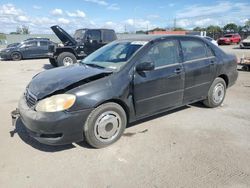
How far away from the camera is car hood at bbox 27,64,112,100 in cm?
347

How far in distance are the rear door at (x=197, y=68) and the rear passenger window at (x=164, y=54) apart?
214mm

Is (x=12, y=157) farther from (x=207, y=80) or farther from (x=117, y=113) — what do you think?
(x=207, y=80)

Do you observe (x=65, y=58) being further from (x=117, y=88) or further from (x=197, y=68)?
(x=117, y=88)

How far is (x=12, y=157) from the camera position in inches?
136

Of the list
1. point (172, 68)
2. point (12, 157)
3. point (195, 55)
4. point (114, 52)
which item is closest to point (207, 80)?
point (195, 55)

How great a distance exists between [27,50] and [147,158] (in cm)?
1680

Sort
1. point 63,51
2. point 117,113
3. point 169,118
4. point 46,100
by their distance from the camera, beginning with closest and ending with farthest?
point 46,100 < point 117,113 < point 169,118 < point 63,51

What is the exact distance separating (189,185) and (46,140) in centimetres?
188

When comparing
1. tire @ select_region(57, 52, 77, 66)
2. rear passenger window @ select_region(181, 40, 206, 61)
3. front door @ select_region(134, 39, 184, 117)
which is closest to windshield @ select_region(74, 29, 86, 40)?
tire @ select_region(57, 52, 77, 66)

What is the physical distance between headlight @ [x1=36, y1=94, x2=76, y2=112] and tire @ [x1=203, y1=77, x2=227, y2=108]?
313cm

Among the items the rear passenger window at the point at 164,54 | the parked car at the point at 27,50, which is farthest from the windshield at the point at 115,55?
→ the parked car at the point at 27,50

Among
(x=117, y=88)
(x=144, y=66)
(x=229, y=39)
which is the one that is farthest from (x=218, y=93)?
(x=229, y=39)

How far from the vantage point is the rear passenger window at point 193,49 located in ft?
15.4

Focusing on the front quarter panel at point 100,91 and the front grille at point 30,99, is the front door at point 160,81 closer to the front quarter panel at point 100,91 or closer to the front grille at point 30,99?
the front quarter panel at point 100,91
